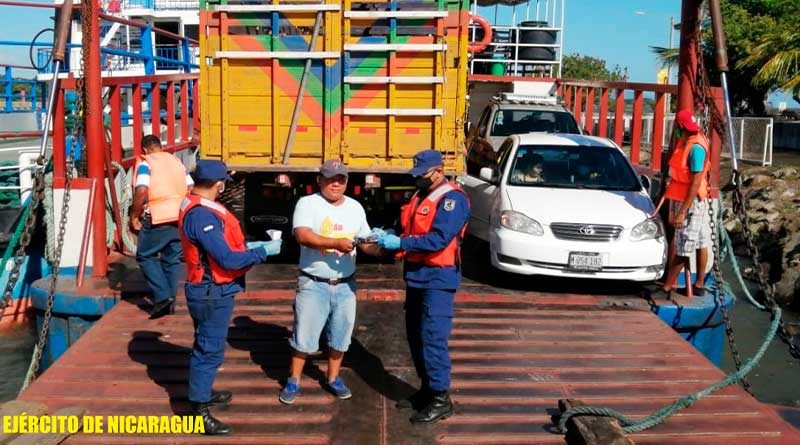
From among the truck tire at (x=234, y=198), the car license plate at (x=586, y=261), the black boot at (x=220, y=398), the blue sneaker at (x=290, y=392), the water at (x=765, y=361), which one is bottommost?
the water at (x=765, y=361)

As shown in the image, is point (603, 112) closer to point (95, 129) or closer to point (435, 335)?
point (95, 129)

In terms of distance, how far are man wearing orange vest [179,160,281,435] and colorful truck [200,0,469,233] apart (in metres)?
3.38

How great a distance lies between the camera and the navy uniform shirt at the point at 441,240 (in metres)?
5.13

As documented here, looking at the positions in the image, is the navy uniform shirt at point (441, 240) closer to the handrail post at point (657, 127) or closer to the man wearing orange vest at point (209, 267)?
the man wearing orange vest at point (209, 267)

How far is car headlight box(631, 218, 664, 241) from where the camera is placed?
8031 millimetres

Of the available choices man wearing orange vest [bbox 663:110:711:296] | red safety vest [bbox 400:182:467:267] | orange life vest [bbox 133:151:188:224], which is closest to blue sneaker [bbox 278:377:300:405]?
red safety vest [bbox 400:182:467:267]

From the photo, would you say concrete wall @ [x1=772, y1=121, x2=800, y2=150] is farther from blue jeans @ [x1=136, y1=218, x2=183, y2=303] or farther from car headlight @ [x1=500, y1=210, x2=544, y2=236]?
blue jeans @ [x1=136, y1=218, x2=183, y2=303]

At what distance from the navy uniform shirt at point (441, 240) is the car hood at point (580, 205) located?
3050mm

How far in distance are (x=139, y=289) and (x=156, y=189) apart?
1.13m

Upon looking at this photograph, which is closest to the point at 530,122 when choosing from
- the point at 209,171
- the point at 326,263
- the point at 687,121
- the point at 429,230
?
the point at 687,121

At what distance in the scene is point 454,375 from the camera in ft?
20.0

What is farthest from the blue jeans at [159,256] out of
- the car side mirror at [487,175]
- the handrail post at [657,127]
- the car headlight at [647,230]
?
the handrail post at [657,127]

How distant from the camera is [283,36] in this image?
8281 mm

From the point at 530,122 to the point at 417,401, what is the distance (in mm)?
8485
